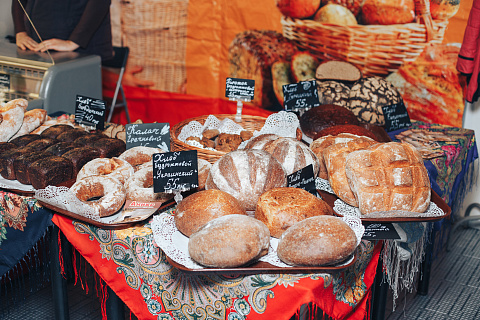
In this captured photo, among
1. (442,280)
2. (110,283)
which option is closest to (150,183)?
(110,283)

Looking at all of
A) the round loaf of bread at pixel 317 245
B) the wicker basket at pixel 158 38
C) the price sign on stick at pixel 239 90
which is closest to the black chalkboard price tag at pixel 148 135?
the price sign on stick at pixel 239 90

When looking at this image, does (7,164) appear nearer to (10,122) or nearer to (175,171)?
(10,122)

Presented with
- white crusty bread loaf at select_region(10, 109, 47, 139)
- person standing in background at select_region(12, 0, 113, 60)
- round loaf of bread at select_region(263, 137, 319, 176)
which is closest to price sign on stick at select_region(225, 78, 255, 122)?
round loaf of bread at select_region(263, 137, 319, 176)

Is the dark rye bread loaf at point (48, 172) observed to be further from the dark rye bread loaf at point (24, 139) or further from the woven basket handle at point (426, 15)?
the woven basket handle at point (426, 15)

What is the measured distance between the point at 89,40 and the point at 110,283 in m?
2.79

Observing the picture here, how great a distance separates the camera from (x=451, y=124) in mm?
3711

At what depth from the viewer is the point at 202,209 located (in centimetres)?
161

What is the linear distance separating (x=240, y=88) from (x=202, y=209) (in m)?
1.33

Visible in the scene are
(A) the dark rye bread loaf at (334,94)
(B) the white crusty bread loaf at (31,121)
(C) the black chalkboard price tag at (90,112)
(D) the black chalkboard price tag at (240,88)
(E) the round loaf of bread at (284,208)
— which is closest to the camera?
(E) the round loaf of bread at (284,208)

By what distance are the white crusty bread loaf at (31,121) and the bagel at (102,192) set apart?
0.85 meters

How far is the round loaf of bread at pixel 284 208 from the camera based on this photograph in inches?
62.6

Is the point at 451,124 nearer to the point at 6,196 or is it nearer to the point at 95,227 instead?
the point at 95,227

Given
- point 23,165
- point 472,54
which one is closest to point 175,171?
point 23,165

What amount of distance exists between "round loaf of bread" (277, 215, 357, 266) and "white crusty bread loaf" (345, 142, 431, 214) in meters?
0.38
